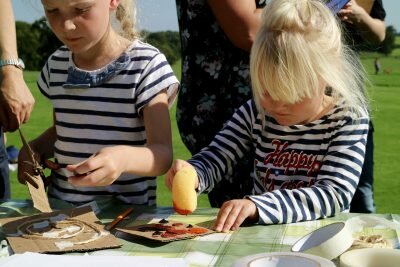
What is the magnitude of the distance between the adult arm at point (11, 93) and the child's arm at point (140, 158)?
316mm

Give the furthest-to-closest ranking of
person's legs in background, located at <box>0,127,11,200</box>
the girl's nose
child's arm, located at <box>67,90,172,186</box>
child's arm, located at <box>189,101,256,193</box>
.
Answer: person's legs in background, located at <box>0,127,11,200</box>
child's arm, located at <box>189,101,256,193</box>
the girl's nose
child's arm, located at <box>67,90,172,186</box>

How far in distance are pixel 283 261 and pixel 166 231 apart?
0.39 metres

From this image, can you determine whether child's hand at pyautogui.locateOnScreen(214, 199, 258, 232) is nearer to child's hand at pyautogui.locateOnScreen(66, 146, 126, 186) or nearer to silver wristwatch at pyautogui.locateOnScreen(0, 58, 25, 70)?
child's hand at pyautogui.locateOnScreen(66, 146, 126, 186)

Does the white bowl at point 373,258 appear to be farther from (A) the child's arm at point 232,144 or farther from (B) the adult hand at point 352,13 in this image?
(B) the adult hand at point 352,13

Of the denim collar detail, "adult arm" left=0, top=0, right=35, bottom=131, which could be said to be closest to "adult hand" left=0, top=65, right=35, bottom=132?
"adult arm" left=0, top=0, right=35, bottom=131

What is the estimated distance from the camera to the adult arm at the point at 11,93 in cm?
161

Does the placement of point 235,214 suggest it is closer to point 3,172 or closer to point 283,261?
point 283,261

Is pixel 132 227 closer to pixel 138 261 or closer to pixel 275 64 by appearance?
pixel 138 261

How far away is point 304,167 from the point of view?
4.60 ft

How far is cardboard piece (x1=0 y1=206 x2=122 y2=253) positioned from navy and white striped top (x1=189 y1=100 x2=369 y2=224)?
0.30m

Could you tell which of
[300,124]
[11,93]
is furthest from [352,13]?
[11,93]

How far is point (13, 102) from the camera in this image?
160cm

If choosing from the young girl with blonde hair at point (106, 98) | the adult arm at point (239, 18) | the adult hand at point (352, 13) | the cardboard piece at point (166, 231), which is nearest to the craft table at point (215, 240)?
the cardboard piece at point (166, 231)

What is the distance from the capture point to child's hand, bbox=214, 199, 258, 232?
1.18 metres
